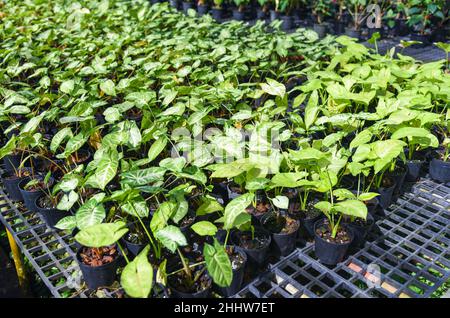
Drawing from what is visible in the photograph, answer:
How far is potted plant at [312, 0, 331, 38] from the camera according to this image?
4.46m

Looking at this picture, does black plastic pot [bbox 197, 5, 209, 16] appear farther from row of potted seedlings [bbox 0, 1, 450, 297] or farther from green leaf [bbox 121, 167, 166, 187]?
green leaf [bbox 121, 167, 166, 187]

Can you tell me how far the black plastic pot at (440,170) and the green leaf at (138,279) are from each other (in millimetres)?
1520

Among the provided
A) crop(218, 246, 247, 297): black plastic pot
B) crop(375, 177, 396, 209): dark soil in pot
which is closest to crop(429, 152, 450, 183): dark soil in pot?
crop(375, 177, 396, 209): dark soil in pot

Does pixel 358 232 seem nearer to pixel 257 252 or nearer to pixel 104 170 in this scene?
pixel 257 252

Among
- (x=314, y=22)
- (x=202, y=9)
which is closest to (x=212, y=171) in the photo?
(x=314, y=22)

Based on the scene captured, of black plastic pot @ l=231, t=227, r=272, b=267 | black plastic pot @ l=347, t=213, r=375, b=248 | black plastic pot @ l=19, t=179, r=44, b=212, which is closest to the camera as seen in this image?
black plastic pot @ l=231, t=227, r=272, b=267

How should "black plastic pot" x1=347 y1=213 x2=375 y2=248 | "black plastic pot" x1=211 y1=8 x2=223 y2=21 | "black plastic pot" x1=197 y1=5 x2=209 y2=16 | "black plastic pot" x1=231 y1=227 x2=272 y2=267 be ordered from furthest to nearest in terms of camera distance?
1. "black plastic pot" x1=197 y1=5 x2=209 y2=16
2. "black plastic pot" x1=211 y1=8 x2=223 y2=21
3. "black plastic pot" x1=347 y1=213 x2=375 y2=248
4. "black plastic pot" x1=231 y1=227 x2=272 y2=267

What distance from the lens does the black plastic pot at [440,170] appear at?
197 cm

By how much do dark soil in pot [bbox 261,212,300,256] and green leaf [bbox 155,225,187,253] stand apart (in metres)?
0.42

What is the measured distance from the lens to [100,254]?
1.51 meters

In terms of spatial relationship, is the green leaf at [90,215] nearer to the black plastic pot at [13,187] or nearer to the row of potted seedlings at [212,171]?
the row of potted seedlings at [212,171]

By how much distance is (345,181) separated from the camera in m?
1.92
